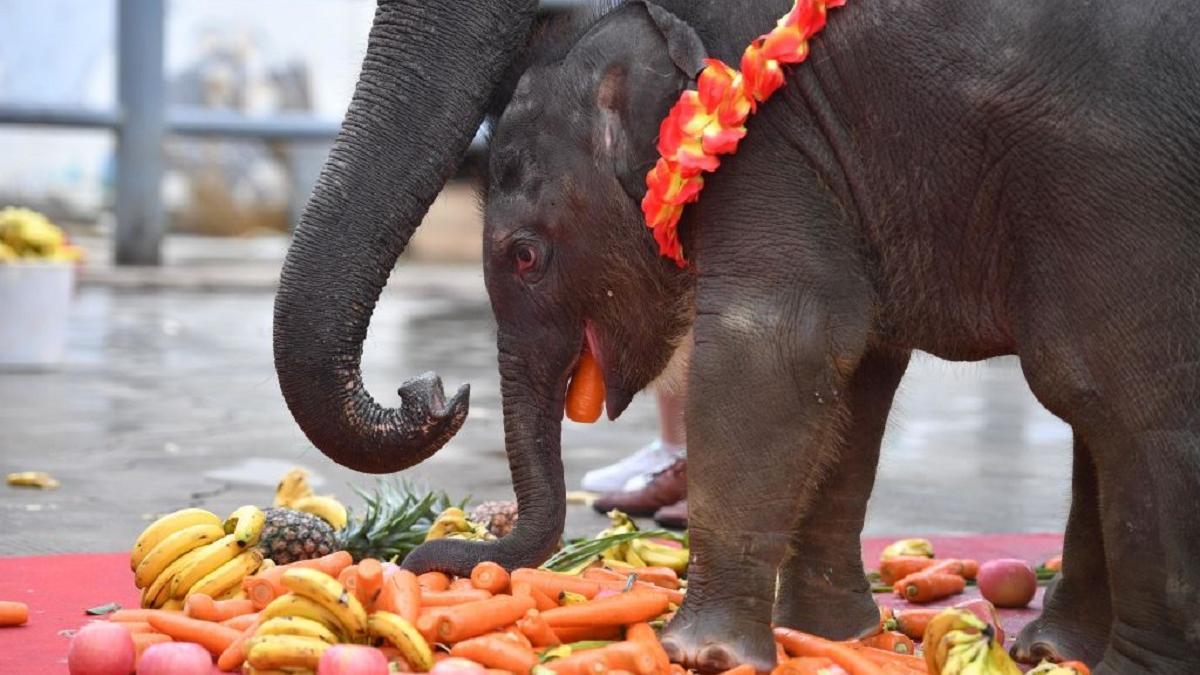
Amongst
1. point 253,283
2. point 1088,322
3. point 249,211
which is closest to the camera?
point 1088,322

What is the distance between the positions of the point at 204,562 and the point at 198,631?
406 millimetres

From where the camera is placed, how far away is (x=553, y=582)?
165 inches

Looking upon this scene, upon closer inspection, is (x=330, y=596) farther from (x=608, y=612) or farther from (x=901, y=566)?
(x=901, y=566)

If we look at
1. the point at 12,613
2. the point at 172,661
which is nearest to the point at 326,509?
the point at 12,613

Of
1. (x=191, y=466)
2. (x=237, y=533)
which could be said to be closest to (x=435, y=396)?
(x=237, y=533)

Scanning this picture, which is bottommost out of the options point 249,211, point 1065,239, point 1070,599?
point 1070,599

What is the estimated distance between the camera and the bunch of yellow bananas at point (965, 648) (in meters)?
3.64

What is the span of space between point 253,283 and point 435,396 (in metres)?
14.8

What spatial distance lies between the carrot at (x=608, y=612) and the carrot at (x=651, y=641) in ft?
0.10

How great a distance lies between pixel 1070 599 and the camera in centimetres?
432

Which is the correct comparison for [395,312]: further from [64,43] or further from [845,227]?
[845,227]

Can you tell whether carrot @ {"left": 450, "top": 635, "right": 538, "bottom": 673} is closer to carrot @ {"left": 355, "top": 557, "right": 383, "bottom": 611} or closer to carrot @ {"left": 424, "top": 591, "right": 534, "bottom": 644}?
carrot @ {"left": 424, "top": 591, "right": 534, "bottom": 644}

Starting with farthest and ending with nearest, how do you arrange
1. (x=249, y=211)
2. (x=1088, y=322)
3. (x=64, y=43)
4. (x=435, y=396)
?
(x=249, y=211) → (x=64, y=43) → (x=435, y=396) → (x=1088, y=322)

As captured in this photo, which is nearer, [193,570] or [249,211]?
[193,570]
